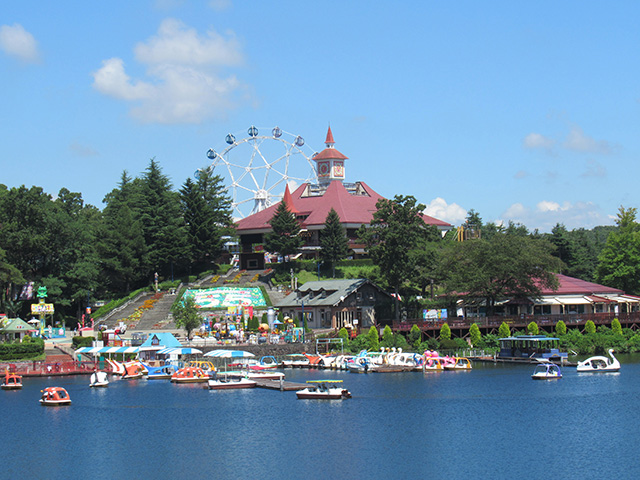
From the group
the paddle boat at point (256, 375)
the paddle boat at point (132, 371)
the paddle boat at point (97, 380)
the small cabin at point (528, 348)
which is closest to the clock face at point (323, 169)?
the small cabin at point (528, 348)

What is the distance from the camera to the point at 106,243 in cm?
10200

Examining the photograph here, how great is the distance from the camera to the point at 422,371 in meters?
69.1

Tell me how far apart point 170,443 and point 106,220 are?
7403cm

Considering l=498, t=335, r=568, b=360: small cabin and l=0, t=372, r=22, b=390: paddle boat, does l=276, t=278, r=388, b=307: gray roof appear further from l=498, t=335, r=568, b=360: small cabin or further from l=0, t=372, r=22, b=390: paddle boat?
l=0, t=372, r=22, b=390: paddle boat

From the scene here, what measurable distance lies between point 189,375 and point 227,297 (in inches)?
1148

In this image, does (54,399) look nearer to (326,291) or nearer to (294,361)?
(294,361)

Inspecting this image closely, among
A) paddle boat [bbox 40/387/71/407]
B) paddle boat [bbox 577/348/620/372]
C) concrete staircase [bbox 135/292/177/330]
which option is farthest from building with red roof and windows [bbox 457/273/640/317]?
paddle boat [bbox 40/387/71/407]

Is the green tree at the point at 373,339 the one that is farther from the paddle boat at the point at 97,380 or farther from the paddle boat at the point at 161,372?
the paddle boat at the point at 97,380

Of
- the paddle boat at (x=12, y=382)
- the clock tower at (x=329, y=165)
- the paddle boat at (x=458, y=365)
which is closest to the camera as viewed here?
the paddle boat at (x=12, y=382)

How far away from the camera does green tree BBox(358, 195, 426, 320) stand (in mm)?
83250

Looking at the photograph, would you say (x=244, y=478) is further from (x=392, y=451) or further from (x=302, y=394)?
(x=302, y=394)

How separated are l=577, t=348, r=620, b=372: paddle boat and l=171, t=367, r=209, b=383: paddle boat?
29.1 m

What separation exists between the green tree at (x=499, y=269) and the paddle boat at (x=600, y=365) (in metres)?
16.9

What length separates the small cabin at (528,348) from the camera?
240 ft
